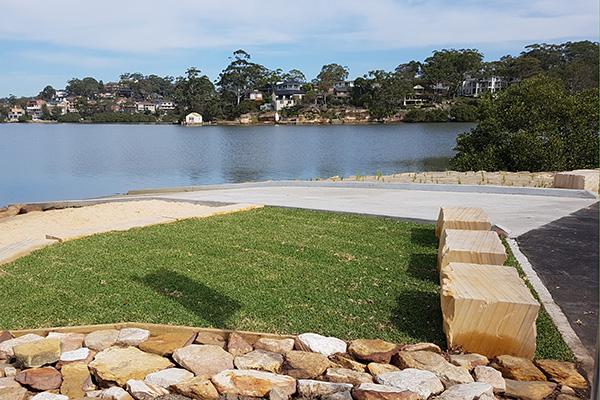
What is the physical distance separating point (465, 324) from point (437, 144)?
140ft

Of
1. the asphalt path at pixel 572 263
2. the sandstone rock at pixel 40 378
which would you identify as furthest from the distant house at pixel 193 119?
the sandstone rock at pixel 40 378

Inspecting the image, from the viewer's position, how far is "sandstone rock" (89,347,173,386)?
3.29 metres

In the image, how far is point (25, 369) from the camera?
3475 mm

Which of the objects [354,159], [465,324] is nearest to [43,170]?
[354,159]

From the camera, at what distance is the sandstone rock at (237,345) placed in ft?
11.8

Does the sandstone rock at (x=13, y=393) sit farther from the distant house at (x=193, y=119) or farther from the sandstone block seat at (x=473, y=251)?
the distant house at (x=193, y=119)

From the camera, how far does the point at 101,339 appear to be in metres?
3.77

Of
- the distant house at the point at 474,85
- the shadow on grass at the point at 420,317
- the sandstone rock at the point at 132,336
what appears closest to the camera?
the sandstone rock at the point at 132,336

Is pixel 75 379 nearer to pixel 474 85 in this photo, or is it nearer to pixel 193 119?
pixel 193 119

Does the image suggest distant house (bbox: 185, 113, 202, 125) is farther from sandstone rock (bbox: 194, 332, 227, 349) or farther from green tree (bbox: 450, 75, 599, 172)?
sandstone rock (bbox: 194, 332, 227, 349)

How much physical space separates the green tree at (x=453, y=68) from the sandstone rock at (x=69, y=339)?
101 meters

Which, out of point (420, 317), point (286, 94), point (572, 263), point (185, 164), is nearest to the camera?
point (420, 317)

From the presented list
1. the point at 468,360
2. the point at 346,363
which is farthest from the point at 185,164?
the point at 468,360

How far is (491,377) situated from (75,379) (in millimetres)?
2747
